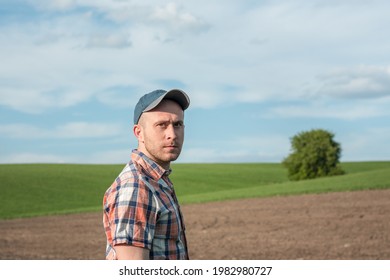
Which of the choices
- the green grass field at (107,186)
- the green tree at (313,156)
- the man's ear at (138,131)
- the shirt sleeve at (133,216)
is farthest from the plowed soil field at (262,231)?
the green tree at (313,156)

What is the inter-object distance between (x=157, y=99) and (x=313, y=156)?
156 feet

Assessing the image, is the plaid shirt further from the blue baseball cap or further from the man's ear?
the blue baseball cap

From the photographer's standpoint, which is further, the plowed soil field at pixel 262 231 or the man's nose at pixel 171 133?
the plowed soil field at pixel 262 231

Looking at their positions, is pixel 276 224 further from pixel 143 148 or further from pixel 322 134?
pixel 322 134

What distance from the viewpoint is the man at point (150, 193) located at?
2447 millimetres

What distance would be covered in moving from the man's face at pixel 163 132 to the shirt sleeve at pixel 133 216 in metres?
0.26

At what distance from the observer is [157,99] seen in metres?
2.69

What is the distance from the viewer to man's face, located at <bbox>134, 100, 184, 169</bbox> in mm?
2691

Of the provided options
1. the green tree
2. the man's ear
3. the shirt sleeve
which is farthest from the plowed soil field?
the green tree

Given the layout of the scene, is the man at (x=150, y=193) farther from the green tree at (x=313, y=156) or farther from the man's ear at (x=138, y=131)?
the green tree at (x=313, y=156)

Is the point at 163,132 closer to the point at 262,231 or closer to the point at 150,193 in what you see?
the point at 150,193

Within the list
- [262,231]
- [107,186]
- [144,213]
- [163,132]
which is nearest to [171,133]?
[163,132]
